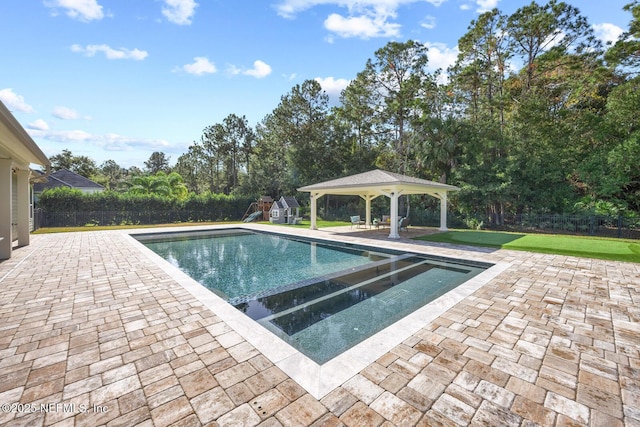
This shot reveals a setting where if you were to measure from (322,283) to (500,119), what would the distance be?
2013 centimetres

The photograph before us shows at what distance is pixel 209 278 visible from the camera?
7.21m

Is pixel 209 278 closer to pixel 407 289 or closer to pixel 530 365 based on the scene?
pixel 407 289

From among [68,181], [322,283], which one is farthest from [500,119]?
[68,181]

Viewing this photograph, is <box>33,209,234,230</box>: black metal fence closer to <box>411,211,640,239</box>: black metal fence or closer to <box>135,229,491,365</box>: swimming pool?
<box>135,229,491,365</box>: swimming pool

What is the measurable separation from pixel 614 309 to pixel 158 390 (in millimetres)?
6134

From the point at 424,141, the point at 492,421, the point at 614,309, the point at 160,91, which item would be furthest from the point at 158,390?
the point at 424,141

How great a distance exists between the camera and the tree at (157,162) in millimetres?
58125

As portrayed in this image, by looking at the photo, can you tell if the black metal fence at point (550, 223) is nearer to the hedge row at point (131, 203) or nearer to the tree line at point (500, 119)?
the tree line at point (500, 119)

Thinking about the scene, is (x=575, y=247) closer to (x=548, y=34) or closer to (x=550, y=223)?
(x=550, y=223)

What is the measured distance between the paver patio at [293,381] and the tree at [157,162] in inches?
2372

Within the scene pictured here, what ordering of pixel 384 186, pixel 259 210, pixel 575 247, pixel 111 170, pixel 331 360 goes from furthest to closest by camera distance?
pixel 111 170 → pixel 259 210 → pixel 384 186 → pixel 575 247 → pixel 331 360

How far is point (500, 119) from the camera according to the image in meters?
20.2

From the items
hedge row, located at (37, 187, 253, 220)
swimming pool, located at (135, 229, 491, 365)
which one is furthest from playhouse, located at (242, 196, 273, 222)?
swimming pool, located at (135, 229, 491, 365)

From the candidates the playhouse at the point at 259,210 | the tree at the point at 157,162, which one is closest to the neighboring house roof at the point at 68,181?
the playhouse at the point at 259,210
